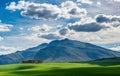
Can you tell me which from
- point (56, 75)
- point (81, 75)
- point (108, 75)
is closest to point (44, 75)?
point (56, 75)

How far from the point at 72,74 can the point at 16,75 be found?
13929 millimetres

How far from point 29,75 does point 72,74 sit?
10641 millimetres

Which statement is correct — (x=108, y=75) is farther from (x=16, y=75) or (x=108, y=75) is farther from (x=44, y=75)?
(x=16, y=75)

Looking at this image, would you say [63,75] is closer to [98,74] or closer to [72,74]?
[72,74]

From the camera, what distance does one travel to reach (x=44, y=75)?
271ft

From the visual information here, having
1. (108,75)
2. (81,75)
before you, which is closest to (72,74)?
(81,75)

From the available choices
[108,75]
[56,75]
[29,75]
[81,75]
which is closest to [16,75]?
[29,75]

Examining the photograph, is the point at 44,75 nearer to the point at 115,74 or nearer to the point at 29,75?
the point at 29,75

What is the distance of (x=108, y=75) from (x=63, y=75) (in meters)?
11.0

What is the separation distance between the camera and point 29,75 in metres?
82.4

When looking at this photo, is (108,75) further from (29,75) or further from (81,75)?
(29,75)

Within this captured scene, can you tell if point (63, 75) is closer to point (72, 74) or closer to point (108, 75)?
point (72, 74)

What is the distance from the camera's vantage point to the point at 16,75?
83.1 m

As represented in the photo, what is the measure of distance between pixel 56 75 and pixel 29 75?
6.70 m
